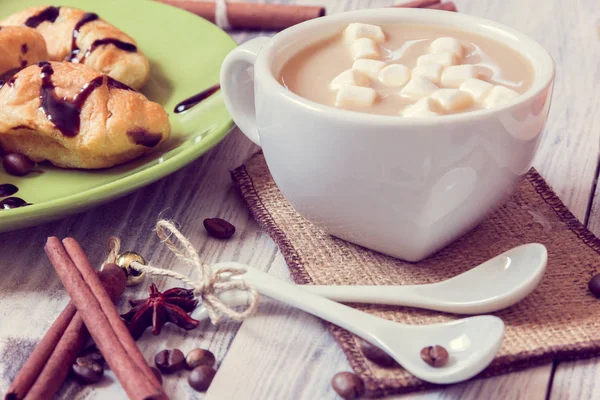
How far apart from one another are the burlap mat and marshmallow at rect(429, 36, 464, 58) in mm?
297

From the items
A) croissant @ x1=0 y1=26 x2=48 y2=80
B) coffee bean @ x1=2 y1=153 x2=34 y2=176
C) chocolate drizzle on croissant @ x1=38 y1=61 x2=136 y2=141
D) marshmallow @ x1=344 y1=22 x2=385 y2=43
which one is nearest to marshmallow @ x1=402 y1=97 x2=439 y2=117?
marshmallow @ x1=344 y1=22 x2=385 y2=43

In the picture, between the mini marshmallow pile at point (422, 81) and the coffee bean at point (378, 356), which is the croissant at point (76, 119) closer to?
the mini marshmallow pile at point (422, 81)

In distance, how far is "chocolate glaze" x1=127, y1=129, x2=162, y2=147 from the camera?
1.45m

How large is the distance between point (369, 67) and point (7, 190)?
71 cm

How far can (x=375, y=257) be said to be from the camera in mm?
1268

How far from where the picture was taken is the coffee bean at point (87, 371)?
1.05m

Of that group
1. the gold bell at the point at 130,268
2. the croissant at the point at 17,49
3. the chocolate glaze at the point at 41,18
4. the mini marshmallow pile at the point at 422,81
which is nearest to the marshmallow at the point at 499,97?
the mini marshmallow pile at the point at 422,81

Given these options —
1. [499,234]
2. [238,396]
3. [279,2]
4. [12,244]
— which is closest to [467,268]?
[499,234]

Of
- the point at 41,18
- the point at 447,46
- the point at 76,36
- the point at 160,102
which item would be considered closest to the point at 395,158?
the point at 447,46

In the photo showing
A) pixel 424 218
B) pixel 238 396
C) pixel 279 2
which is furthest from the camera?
pixel 279 2

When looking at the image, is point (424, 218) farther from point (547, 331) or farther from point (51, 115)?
point (51, 115)

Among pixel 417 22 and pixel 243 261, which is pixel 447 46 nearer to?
pixel 417 22

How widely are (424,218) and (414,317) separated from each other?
0.15 m

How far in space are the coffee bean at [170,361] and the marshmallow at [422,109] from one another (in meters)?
0.47
